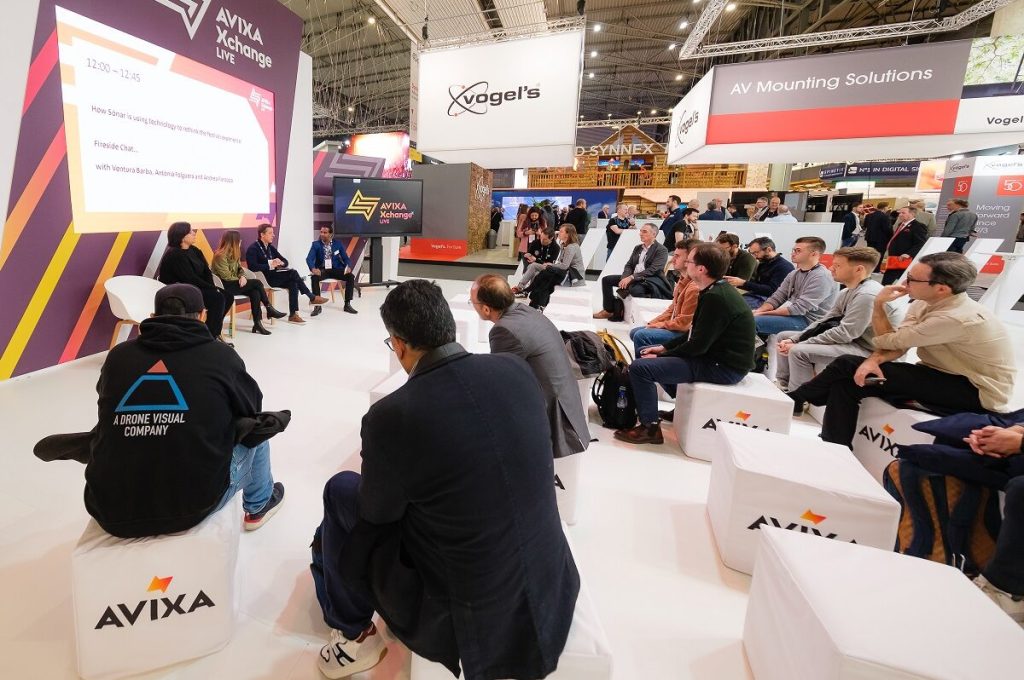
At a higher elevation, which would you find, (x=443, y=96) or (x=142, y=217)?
(x=443, y=96)

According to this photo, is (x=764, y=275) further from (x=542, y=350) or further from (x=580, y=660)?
(x=580, y=660)

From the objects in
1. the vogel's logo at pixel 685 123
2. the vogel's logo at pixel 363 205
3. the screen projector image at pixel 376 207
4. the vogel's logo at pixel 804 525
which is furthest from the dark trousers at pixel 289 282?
the vogel's logo at pixel 685 123

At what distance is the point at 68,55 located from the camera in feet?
11.6

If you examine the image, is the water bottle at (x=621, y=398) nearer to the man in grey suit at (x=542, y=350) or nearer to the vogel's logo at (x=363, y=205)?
the man in grey suit at (x=542, y=350)

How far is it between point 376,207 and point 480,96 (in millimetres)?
2603

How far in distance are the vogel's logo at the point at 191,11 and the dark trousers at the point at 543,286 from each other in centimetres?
425

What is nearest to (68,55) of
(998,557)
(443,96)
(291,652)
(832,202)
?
(443,96)

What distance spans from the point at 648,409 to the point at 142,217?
14.9 ft

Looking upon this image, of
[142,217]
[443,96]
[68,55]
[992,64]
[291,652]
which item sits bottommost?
[291,652]

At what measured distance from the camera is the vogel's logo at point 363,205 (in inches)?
287

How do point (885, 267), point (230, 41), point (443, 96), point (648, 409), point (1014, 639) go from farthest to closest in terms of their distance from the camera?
point (885, 267) < point (443, 96) < point (230, 41) < point (648, 409) < point (1014, 639)

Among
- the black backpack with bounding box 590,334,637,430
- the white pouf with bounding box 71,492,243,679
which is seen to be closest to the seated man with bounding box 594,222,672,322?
the black backpack with bounding box 590,334,637,430

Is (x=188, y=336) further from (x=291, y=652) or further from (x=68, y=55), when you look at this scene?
(x=68, y=55)

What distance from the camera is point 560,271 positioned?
6.12 metres
